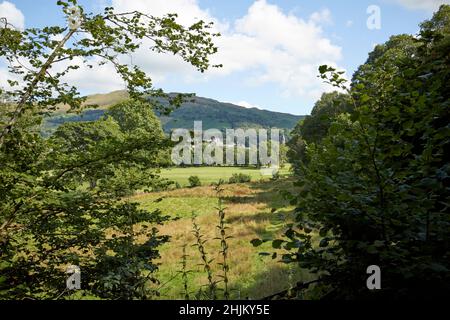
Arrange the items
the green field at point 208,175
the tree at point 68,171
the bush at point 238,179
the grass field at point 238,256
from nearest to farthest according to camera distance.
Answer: the tree at point 68,171, the grass field at point 238,256, the bush at point 238,179, the green field at point 208,175

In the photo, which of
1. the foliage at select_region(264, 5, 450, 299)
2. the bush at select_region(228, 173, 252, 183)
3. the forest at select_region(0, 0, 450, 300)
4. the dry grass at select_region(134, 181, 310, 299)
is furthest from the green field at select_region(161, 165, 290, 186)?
the foliage at select_region(264, 5, 450, 299)

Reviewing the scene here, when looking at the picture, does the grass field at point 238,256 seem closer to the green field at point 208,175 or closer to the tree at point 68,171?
the tree at point 68,171

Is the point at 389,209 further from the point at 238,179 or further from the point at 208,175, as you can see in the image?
the point at 208,175

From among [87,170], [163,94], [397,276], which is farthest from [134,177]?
[397,276]

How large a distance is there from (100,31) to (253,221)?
19.7m

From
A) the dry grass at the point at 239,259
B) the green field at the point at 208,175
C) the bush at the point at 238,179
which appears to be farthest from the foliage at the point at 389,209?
the bush at the point at 238,179

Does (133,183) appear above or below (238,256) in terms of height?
above

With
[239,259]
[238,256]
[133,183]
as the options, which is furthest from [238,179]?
[133,183]

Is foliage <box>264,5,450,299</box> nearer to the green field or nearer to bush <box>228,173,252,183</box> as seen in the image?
the green field

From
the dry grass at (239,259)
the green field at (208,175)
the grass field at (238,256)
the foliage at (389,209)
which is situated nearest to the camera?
the foliage at (389,209)

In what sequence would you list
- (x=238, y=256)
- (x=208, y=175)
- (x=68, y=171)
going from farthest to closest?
(x=208, y=175) → (x=238, y=256) → (x=68, y=171)

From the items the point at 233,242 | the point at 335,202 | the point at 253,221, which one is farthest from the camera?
the point at 253,221
